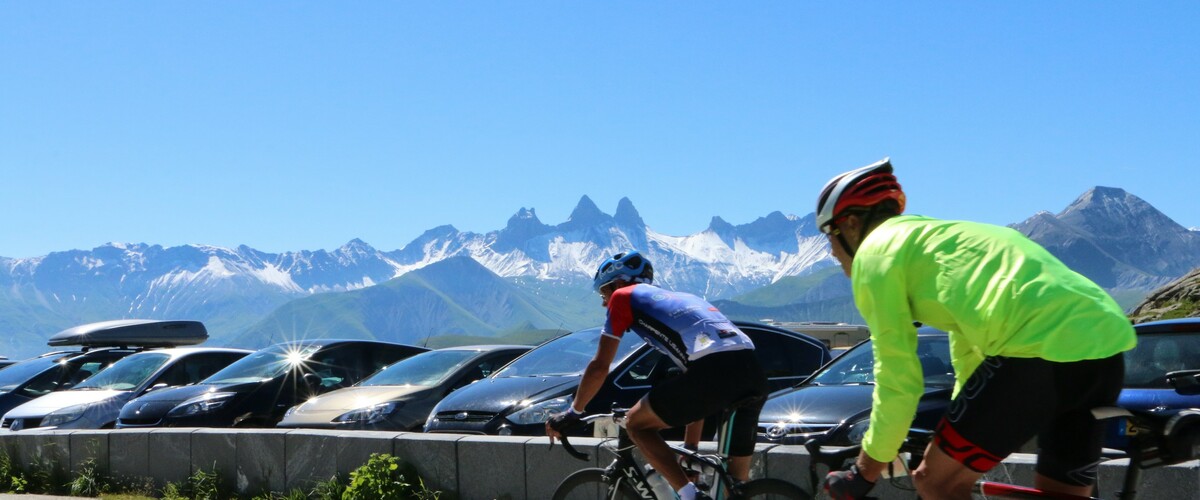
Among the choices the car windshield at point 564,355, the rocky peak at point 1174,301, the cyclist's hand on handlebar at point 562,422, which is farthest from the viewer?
the rocky peak at point 1174,301

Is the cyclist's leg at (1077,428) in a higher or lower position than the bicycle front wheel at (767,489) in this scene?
higher

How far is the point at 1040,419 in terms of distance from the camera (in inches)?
120

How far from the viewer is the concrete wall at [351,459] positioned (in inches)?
235

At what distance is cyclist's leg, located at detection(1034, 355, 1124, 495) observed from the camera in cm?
305

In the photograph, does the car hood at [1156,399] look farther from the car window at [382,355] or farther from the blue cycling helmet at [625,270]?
the car window at [382,355]

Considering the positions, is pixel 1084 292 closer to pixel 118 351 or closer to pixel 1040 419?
pixel 1040 419

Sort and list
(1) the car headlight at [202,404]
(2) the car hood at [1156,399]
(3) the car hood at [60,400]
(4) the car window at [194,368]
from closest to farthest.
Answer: (2) the car hood at [1156,399]
(1) the car headlight at [202,404]
(3) the car hood at [60,400]
(4) the car window at [194,368]

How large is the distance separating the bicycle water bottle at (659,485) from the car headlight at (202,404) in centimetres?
845

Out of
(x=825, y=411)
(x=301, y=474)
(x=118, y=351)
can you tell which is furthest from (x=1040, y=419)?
(x=118, y=351)

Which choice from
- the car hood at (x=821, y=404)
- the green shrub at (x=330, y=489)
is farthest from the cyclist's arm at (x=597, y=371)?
the green shrub at (x=330, y=489)

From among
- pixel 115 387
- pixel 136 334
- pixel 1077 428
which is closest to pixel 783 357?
pixel 1077 428

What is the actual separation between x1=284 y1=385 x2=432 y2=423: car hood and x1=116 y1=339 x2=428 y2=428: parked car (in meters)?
1.08

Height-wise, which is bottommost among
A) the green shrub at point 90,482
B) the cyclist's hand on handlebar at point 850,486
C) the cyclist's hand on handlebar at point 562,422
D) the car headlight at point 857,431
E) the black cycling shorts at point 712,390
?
the green shrub at point 90,482

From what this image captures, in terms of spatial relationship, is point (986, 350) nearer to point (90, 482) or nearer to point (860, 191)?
point (860, 191)
